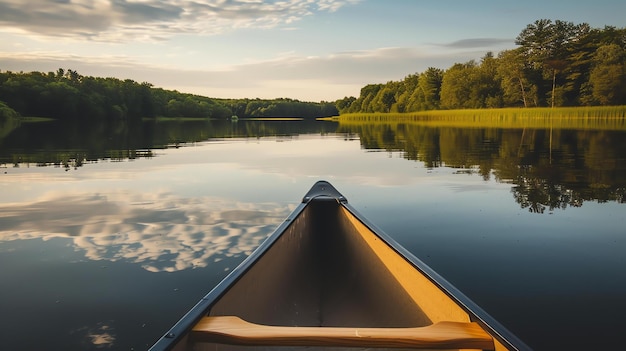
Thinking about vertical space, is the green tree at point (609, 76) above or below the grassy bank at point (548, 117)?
above

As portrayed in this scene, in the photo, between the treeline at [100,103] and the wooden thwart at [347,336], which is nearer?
the wooden thwart at [347,336]

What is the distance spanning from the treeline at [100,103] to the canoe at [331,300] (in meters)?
80.8

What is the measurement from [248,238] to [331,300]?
228 cm

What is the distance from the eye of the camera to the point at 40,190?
10547 millimetres

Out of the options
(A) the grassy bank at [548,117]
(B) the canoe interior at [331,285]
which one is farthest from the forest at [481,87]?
(B) the canoe interior at [331,285]

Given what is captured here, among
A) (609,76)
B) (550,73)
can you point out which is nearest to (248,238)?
(609,76)

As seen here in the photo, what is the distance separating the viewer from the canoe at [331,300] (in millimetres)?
2574

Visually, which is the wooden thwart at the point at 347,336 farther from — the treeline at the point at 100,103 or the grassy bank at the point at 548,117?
the treeline at the point at 100,103

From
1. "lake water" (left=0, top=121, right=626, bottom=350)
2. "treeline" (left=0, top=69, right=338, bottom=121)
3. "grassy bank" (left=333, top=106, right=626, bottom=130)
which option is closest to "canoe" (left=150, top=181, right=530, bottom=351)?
"lake water" (left=0, top=121, right=626, bottom=350)

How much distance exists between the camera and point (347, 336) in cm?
261

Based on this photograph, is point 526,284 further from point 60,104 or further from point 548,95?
point 60,104

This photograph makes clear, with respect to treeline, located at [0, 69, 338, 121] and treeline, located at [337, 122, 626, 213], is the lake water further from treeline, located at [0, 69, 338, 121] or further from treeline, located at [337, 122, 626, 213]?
treeline, located at [0, 69, 338, 121]

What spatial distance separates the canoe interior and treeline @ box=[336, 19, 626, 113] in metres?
70.5

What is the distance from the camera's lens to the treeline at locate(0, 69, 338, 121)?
90375 millimetres
